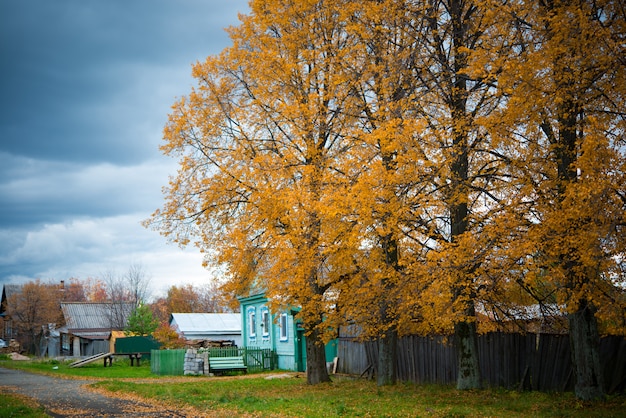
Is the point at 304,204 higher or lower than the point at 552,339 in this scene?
higher

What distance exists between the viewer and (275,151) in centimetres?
2111

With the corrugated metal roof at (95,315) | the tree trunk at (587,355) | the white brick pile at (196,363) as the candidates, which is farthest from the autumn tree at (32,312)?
the tree trunk at (587,355)

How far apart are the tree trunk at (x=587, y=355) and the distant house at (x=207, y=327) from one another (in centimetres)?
3401

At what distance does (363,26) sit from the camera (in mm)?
17406

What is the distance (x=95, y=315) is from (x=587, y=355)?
63.1 meters

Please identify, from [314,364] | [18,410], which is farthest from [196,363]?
[18,410]

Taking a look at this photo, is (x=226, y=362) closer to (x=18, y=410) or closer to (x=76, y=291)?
(x=18, y=410)

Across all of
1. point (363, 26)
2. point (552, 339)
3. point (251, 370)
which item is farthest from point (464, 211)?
point (251, 370)

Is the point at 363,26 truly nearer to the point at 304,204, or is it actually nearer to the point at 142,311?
the point at 304,204

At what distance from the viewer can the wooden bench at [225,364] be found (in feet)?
103

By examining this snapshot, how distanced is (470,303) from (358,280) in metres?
3.15

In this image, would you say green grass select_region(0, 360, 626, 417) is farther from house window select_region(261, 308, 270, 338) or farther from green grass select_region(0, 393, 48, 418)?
house window select_region(261, 308, 270, 338)

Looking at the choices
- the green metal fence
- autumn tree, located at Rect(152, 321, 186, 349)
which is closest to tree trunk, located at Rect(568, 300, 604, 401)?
the green metal fence

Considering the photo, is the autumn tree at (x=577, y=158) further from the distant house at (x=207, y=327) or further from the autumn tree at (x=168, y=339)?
the distant house at (x=207, y=327)
